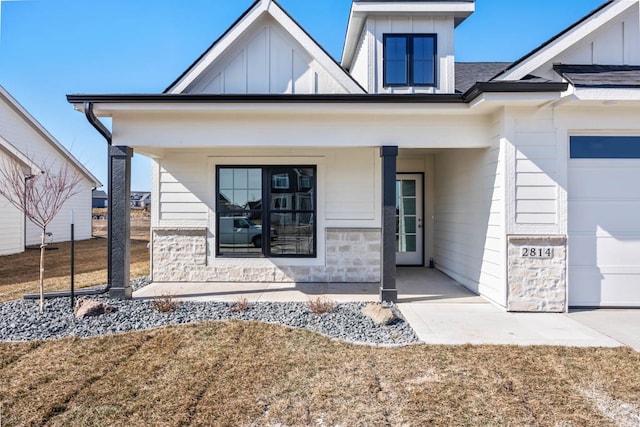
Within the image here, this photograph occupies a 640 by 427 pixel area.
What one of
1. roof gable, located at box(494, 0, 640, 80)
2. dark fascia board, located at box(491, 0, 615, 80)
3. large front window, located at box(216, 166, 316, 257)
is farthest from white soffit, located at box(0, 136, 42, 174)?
dark fascia board, located at box(491, 0, 615, 80)

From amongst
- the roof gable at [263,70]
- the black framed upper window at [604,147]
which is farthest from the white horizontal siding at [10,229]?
the black framed upper window at [604,147]

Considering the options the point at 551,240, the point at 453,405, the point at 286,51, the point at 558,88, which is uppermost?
the point at 286,51

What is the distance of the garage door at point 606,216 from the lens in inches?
224

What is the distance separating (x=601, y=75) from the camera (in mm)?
5383

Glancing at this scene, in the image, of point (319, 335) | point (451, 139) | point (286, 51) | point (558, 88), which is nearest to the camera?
point (319, 335)

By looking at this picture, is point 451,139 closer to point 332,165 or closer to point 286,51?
point 332,165

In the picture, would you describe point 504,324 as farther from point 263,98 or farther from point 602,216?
point 263,98

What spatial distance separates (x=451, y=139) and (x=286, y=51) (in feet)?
13.2

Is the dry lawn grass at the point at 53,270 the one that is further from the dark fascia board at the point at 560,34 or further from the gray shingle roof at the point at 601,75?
the gray shingle roof at the point at 601,75

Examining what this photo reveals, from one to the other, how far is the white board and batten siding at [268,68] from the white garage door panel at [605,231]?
4.84 meters

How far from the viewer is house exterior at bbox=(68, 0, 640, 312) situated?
5590 mm

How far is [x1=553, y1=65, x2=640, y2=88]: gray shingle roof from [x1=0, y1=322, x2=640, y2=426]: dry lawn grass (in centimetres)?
369

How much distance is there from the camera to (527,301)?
559 cm

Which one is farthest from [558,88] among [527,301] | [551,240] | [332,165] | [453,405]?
[453,405]
